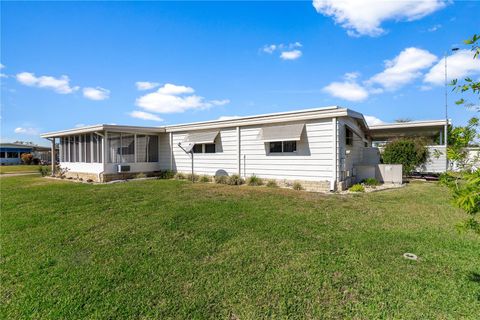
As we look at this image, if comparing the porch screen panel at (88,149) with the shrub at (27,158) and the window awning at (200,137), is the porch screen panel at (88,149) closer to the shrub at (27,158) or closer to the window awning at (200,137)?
the window awning at (200,137)

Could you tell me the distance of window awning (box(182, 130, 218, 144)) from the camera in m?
12.9

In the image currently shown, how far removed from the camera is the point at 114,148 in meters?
14.1

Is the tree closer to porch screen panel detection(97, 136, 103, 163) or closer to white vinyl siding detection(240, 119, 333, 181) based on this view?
white vinyl siding detection(240, 119, 333, 181)

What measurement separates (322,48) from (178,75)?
7460mm

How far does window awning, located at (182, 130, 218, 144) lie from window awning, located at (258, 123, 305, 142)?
9.23 ft

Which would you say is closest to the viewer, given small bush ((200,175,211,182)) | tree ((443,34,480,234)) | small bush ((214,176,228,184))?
tree ((443,34,480,234))

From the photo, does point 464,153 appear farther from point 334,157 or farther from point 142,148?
point 142,148

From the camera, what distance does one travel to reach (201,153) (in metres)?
→ 13.9

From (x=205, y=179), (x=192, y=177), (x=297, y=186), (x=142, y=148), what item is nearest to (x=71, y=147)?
(x=142, y=148)

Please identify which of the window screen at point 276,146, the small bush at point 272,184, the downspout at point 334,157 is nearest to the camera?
the downspout at point 334,157

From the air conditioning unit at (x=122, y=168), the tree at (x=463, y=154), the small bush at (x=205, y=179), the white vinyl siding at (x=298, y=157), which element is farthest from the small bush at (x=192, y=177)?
the tree at (x=463, y=154)

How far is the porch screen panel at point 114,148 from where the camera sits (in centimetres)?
1391

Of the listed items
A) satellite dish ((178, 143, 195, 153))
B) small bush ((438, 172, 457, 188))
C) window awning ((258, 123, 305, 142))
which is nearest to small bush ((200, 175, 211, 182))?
satellite dish ((178, 143, 195, 153))

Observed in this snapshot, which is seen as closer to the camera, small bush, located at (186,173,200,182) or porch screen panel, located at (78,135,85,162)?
small bush, located at (186,173,200,182)
